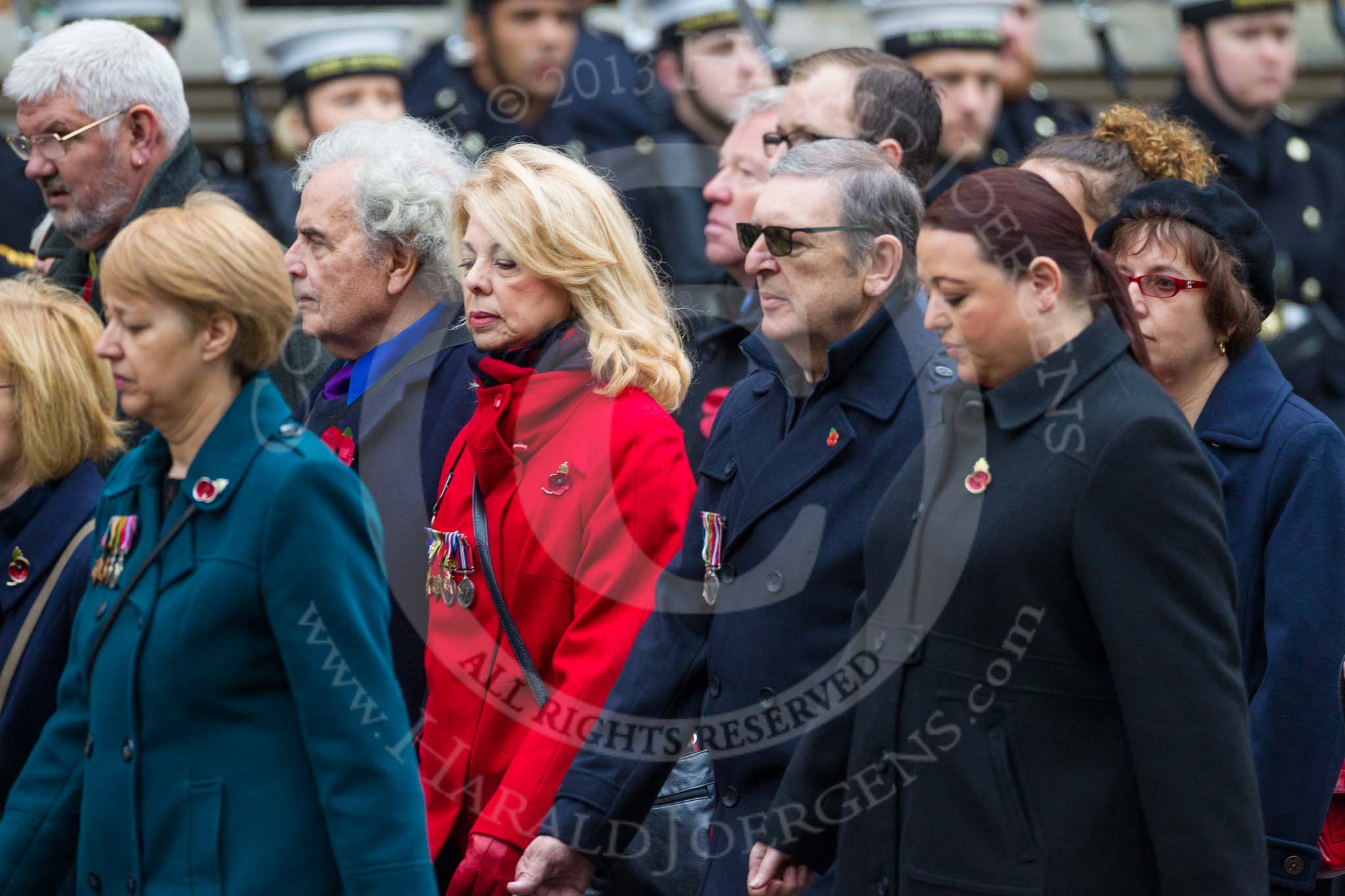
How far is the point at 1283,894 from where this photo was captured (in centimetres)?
350

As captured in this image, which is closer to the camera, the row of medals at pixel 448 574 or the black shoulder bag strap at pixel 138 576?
the black shoulder bag strap at pixel 138 576

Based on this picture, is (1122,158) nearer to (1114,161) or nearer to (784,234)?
(1114,161)

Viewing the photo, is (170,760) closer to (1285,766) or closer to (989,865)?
(989,865)

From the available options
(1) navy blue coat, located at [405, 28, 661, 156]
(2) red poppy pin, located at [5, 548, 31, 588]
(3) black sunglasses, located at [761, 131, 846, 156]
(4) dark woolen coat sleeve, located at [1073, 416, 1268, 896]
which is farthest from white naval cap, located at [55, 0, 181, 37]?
(4) dark woolen coat sleeve, located at [1073, 416, 1268, 896]

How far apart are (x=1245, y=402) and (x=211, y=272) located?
1.97 m

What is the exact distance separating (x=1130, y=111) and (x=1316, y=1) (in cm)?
714

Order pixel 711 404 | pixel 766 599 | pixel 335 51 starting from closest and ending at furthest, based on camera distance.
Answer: pixel 766 599
pixel 711 404
pixel 335 51

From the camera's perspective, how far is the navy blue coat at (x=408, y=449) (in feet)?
12.9

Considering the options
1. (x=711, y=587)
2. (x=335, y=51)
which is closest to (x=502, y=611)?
(x=711, y=587)

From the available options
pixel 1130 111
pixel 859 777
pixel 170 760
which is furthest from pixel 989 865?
pixel 1130 111

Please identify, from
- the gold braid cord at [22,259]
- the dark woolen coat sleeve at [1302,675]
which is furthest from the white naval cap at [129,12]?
the dark woolen coat sleeve at [1302,675]

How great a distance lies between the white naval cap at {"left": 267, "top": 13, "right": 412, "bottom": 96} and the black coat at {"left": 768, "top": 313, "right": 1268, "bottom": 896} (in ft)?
16.3

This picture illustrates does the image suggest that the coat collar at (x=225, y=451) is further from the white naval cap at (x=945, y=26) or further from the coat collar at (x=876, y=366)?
the white naval cap at (x=945, y=26)

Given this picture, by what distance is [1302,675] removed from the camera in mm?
3516
